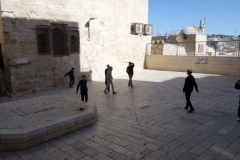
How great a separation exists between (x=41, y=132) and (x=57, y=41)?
8.13 meters

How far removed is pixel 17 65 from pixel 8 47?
0.97 meters

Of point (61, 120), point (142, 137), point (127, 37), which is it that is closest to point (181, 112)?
point (142, 137)

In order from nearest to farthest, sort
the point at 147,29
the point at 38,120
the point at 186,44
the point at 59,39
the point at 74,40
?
the point at 38,120
the point at 59,39
the point at 74,40
the point at 147,29
the point at 186,44

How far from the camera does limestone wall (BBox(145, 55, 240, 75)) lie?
1448 centimetres

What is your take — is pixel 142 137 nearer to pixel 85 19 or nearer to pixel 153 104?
pixel 153 104

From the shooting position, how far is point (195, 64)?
53.2 ft

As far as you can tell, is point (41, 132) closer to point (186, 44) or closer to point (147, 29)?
point (147, 29)

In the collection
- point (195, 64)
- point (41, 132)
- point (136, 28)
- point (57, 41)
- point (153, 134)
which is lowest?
point (153, 134)

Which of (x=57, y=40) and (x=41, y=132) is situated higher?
(x=57, y=40)

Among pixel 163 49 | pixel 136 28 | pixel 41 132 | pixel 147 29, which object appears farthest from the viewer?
pixel 163 49

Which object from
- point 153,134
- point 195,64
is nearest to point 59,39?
point 153,134

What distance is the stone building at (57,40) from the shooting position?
32.2 feet

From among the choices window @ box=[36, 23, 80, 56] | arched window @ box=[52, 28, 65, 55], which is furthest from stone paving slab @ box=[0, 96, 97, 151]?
arched window @ box=[52, 28, 65, 55]

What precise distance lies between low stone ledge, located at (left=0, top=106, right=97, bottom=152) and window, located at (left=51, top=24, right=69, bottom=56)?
281 inches
